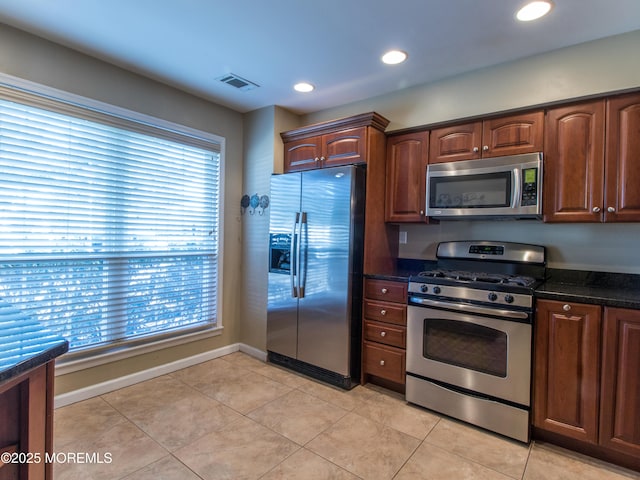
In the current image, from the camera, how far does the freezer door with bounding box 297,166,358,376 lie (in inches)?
108

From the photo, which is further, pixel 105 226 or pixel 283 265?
pixel 283 265

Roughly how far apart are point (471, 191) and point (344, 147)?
1.11 metres

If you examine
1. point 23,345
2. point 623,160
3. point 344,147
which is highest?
point 344,147

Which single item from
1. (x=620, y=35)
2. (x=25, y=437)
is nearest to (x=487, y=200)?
(x=620, y=35)

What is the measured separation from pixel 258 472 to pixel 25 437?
1.21 meters

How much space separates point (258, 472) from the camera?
1.80 meters

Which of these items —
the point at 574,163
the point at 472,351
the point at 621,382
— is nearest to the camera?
the point at 621,382

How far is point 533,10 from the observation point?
1852 millimetres

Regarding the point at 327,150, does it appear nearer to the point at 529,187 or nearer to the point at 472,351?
the point at 529,187

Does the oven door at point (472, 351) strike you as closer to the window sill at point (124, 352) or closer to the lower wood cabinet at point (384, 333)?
the lower wood cabinet at point (384, 333)

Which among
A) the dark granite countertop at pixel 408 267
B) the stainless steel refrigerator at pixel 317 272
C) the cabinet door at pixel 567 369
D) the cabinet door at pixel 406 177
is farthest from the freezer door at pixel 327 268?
the cabinet door at pixel 567 369

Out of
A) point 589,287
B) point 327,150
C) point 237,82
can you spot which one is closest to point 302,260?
point 327,150

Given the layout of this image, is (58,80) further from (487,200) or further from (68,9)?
(487,200)

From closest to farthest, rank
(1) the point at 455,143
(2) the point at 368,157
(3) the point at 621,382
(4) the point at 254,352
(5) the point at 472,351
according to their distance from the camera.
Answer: (3) the point at 621,382 → (5) the point at 472,351 → (1) the point at 455,143 → (2) the point at 368,157 → (4) the point at 254,352
